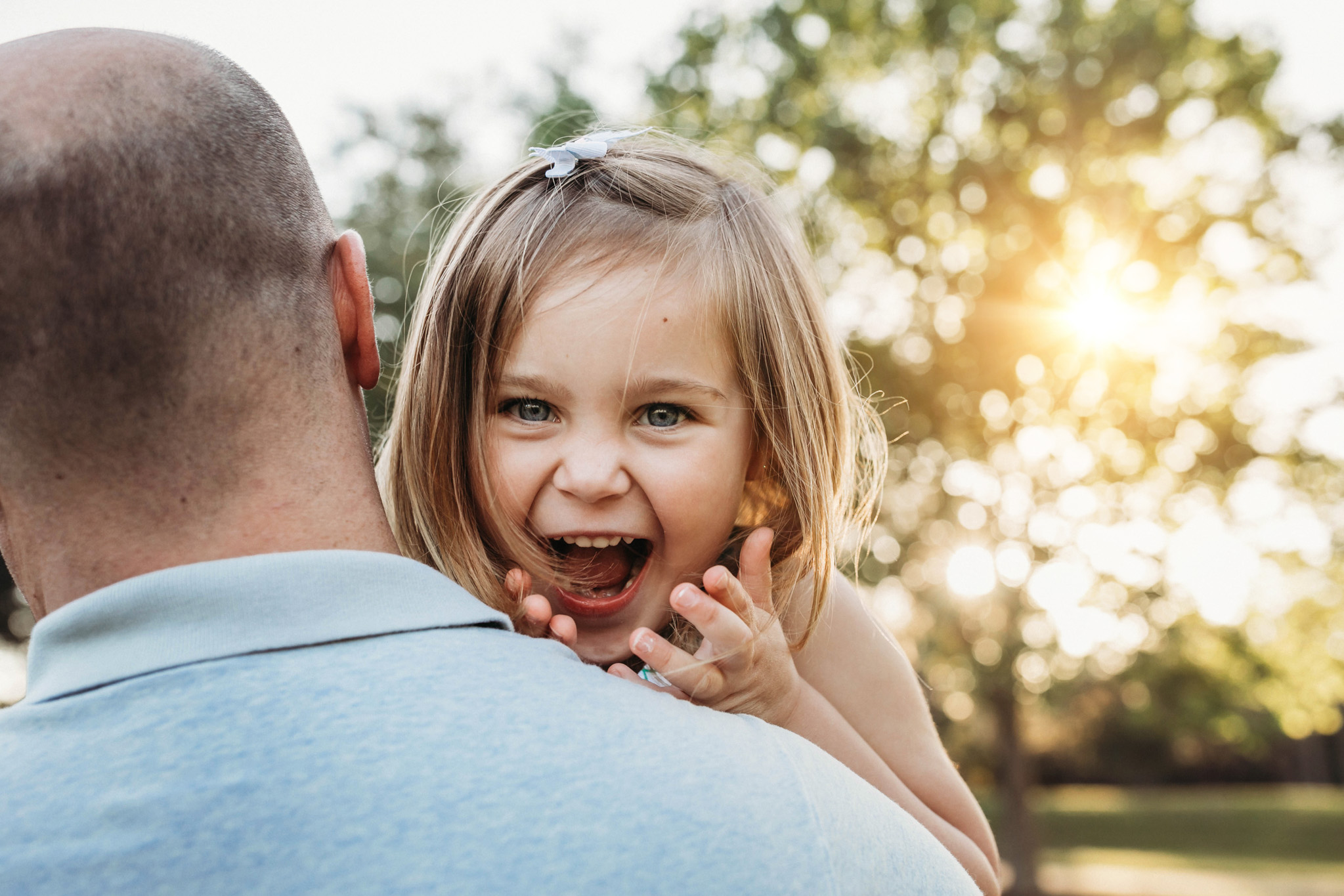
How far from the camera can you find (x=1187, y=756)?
4262 cm

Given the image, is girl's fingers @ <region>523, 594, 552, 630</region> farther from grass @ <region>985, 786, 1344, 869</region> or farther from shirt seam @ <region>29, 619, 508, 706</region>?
grass @ <region>985, 786, 1344, 869</region>

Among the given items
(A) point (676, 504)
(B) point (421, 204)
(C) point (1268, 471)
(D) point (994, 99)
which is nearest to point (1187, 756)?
(C) point (1268, 471)

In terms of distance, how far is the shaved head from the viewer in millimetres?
1307

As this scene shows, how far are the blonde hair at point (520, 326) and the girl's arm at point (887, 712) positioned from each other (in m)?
0.15

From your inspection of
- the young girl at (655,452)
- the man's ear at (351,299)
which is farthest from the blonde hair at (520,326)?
the man's ear at (351,299)

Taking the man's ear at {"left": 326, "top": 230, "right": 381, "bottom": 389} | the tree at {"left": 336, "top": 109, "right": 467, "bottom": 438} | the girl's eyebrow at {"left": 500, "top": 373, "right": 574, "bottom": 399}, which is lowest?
the tree at {"left": 336, "top": 109, "right": 467, "bottom": 438}

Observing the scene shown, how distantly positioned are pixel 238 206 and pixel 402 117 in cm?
1429

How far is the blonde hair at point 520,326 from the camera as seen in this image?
242 centimetres

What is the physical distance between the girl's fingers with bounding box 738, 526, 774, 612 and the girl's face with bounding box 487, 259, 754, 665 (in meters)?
0.16

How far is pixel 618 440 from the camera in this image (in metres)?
2.23

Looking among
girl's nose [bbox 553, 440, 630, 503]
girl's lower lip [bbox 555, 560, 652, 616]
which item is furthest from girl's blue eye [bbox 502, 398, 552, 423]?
girl's lower lip [bbox 555, 560, 652, 616]

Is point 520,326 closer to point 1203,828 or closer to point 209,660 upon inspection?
point 209,660

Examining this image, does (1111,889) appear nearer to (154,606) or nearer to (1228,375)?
(1228,375)

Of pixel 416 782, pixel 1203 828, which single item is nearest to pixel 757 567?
pixel 416 782
